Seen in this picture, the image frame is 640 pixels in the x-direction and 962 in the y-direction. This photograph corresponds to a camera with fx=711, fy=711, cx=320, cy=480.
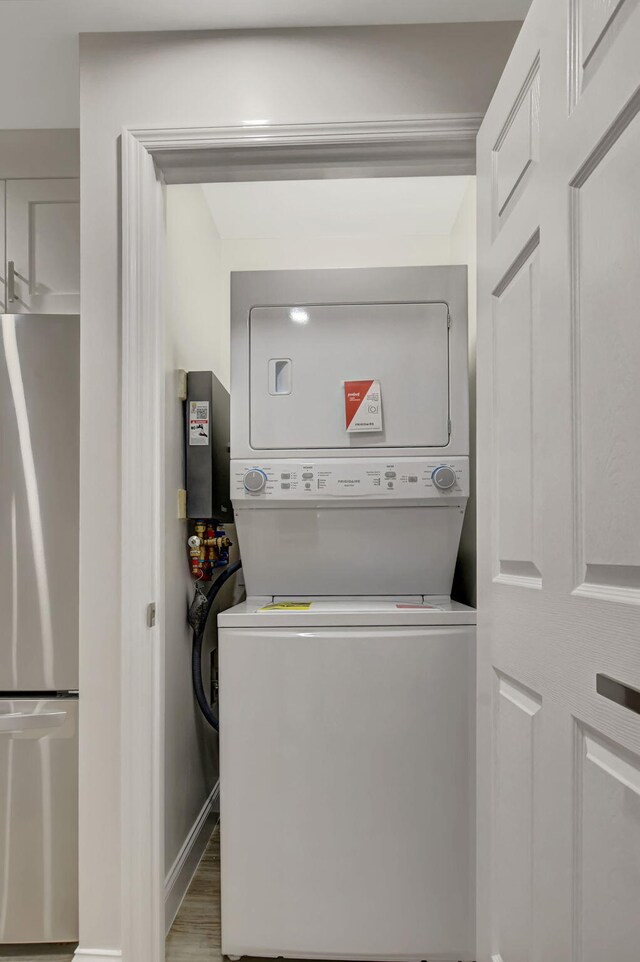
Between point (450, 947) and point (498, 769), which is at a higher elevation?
point (498, 769)

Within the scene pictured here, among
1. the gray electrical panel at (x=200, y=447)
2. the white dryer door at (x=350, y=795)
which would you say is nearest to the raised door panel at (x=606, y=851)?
the white dryer door at (x=350, y=795)

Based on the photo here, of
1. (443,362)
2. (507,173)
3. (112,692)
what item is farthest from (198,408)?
(507,173)

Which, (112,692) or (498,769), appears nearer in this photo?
(498,769)

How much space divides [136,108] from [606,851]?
6.30 ft

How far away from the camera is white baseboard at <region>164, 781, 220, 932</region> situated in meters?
2.07

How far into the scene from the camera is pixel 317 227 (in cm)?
323

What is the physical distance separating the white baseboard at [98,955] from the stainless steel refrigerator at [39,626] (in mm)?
166

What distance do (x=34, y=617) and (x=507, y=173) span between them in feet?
5.30

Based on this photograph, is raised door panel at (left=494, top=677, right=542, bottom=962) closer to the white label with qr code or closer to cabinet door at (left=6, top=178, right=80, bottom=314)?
the white label with qr code

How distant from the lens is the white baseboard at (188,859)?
6.79 feet

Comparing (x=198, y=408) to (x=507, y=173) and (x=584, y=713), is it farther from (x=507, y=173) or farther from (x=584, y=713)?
(x=584, y=713)

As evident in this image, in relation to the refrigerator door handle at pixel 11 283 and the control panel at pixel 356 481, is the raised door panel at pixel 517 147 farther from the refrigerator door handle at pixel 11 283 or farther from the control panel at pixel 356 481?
the refrigerator door handle at pixel 11 283

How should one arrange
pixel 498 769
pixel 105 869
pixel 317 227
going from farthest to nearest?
pixel 317 227, pixel 105 869, pixel 498 769

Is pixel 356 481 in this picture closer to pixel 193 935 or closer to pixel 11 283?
pixel 11 283
